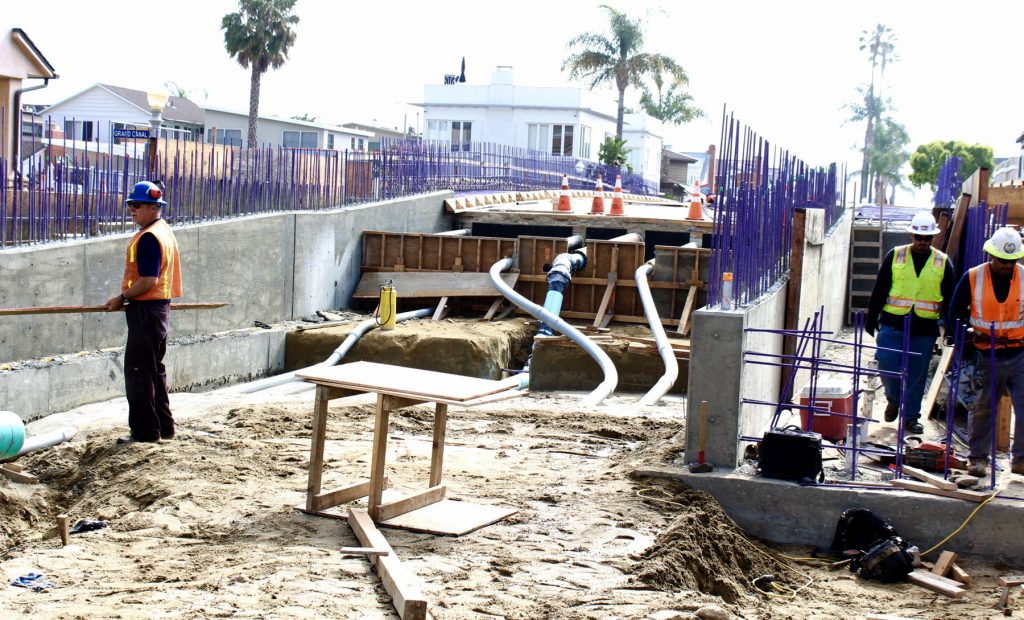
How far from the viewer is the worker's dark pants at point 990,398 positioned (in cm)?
786

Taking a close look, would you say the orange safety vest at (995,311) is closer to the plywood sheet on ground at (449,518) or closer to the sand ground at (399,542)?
the sand ground at (399,542)

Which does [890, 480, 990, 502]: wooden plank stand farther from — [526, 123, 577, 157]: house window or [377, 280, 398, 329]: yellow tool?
[526, 123, 577, 157]: house window

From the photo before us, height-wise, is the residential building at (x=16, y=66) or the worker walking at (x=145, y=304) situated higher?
the residential building at (x=16, y=66)

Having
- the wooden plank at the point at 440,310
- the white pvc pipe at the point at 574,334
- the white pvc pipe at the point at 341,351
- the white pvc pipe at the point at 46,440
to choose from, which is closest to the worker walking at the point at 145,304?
the white pvc pipe at the point at 46,440

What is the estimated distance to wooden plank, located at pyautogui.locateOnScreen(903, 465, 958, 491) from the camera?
24.3 ft

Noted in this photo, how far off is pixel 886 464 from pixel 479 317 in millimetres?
11955

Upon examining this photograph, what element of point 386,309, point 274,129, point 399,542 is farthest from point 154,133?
point 274,129

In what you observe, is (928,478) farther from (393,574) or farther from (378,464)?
(393,574)

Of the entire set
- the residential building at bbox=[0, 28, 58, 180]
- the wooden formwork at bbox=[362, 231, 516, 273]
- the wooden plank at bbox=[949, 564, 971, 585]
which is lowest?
the wooden plank at bbox=[949, 564, 971, 585]

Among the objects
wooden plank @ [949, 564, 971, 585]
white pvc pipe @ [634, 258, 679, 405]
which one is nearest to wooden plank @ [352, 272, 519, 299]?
white pvc pipe @ [634, 258, 679, 405]

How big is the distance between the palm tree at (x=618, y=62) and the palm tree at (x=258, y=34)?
628 inches

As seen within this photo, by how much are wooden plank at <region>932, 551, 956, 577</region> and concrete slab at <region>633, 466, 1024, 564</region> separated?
0.41 m

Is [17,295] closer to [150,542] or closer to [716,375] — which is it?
[150,542]

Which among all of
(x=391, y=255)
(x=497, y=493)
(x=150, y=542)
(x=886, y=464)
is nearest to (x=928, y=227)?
(x=886, y=464)
